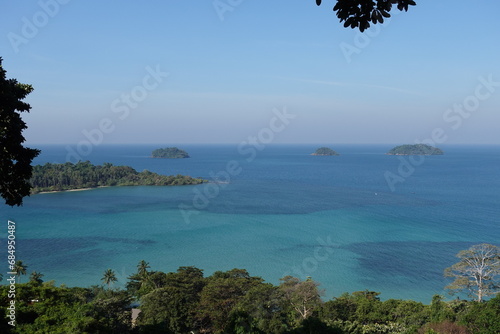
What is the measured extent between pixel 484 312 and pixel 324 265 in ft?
51.4

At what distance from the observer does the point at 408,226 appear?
124 feet

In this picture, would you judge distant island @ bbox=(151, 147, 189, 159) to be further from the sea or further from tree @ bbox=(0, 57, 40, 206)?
tree @ bbox=(0, 57, 40, 206)

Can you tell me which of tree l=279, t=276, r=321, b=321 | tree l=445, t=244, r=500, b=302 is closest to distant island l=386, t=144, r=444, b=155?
tree l=445, t=244, r=500, b=302

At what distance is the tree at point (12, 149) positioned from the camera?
5.07 m

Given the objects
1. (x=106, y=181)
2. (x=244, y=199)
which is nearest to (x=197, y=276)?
(x=244, y=199)

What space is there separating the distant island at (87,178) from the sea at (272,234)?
254 inches

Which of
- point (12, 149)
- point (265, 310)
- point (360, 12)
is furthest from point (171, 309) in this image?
point (360, 12)

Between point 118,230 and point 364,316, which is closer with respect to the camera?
point 364,316

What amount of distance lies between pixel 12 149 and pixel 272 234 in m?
32.0

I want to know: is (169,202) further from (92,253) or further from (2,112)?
(2,112)

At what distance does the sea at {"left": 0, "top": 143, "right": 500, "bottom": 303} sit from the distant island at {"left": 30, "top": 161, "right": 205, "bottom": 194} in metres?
6.46

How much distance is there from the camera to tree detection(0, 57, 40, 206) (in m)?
5.07

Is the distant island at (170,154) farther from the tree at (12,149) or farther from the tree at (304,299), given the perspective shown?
the tree at (12,149)

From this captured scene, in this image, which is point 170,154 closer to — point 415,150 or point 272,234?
point 415,150
